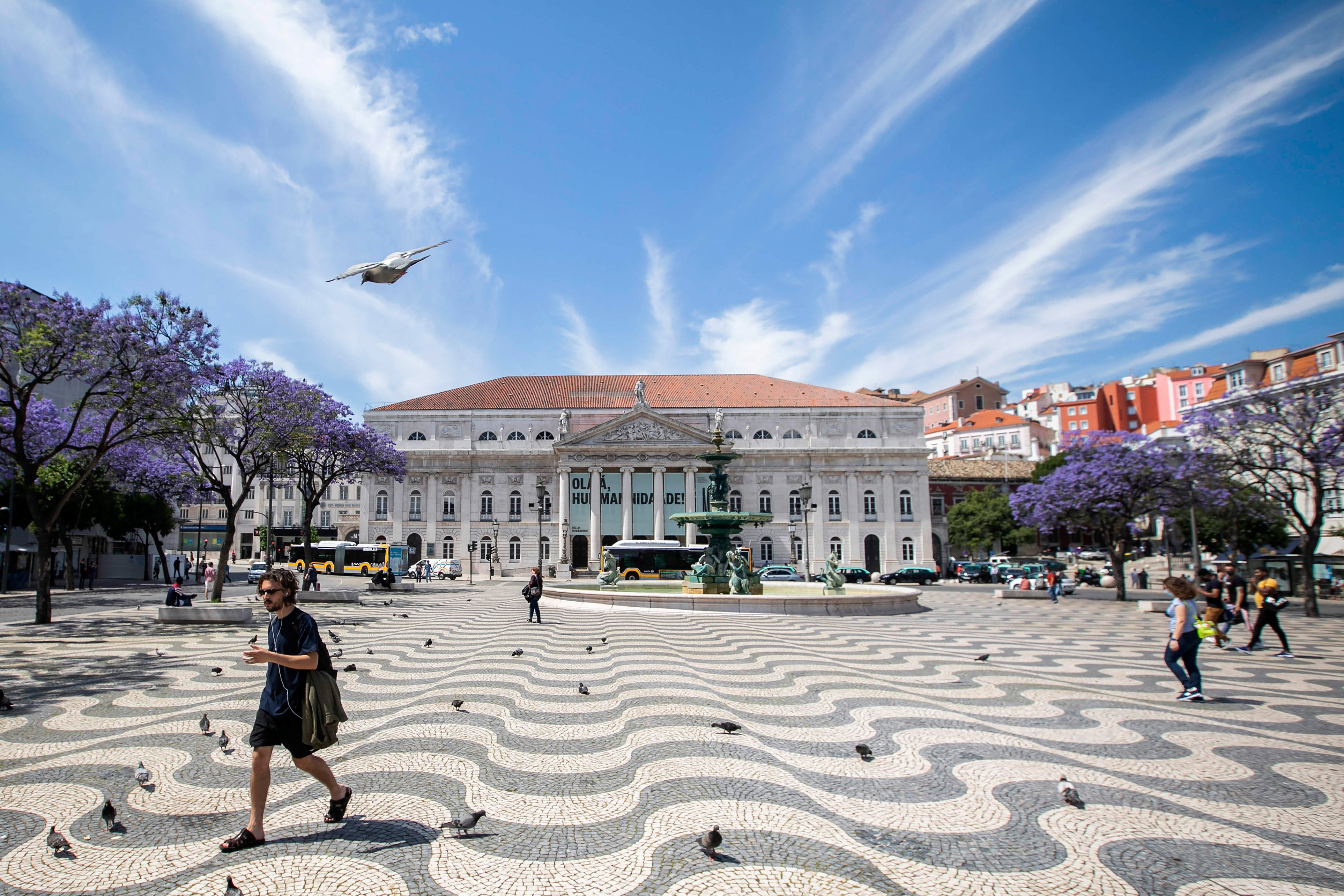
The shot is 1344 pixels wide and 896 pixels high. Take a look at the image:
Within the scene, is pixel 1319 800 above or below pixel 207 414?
below

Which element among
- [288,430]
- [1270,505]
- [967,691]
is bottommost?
[967,691]

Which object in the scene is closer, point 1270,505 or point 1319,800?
point 1319,800

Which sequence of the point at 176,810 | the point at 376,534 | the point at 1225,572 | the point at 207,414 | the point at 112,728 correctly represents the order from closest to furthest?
the point at 176,810 < the point at 112,728 < the point at 1225,572 < the point at 207,414 < the point at 376,534

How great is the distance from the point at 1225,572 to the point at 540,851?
63.3 feet

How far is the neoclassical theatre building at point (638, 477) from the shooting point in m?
54.5

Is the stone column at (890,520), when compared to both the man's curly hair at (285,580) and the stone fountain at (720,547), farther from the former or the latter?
the man's curly hair at (285,580)

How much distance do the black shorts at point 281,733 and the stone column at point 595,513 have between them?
4930 cm

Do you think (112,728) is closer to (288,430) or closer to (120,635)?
(120,635)

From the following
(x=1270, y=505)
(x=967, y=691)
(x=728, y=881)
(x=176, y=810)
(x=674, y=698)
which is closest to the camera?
(x=728, y=881)

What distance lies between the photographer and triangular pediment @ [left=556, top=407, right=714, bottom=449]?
5409 cm

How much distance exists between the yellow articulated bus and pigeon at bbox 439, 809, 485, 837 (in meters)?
43.5

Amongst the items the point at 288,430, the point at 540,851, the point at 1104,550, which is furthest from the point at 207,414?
the point at 1104,550

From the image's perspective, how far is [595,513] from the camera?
54094mm

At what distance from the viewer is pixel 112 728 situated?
6.75 metres
